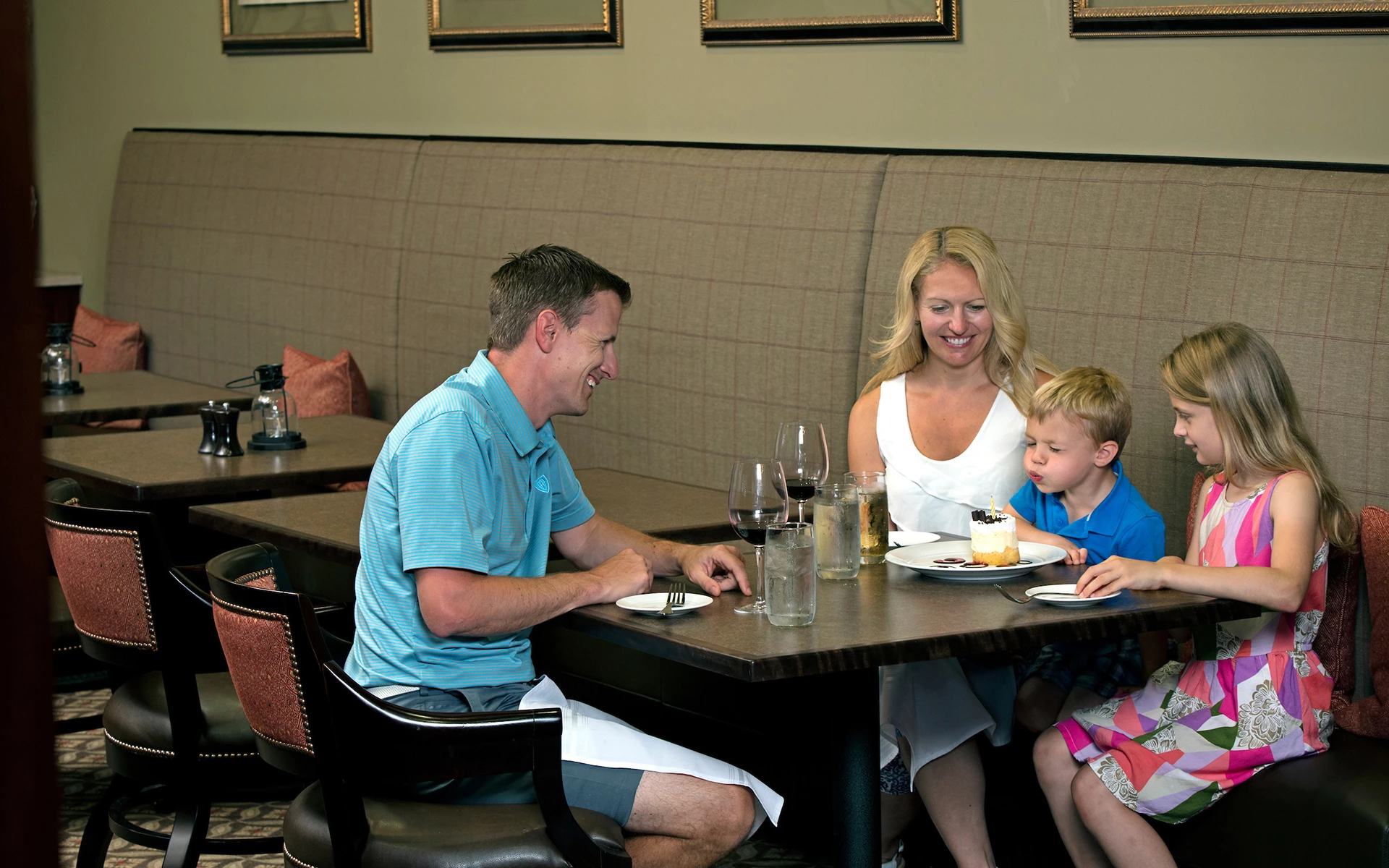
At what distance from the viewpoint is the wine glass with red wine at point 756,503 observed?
7.09 feet

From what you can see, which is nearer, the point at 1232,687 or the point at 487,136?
the point at 1232,687

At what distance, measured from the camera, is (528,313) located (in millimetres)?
2393

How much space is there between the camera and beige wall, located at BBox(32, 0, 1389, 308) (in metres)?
3.27

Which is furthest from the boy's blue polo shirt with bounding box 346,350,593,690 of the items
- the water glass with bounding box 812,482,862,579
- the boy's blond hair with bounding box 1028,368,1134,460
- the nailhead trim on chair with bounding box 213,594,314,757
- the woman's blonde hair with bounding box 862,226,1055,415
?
the woman's blonde hair with bounding box 862,226,1055,415

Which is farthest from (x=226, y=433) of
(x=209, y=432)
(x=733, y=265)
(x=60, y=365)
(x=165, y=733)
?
(x=60, y=365)

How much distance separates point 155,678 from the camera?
286 cm

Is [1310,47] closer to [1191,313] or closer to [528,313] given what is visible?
[1191,313]

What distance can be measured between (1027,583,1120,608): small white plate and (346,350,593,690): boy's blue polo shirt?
79 centimetres

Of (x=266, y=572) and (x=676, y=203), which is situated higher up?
(x=676, y=203)

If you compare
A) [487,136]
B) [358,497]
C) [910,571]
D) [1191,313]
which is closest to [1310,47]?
[1191,313]

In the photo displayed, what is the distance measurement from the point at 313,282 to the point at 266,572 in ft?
10.9

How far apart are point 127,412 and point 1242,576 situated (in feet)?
11.8

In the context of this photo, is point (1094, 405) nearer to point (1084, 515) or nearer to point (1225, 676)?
point (1084, 515)

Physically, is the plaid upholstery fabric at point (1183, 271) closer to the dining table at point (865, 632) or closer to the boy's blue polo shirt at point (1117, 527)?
the boy's blue polo shirt at point (1117, 527)
